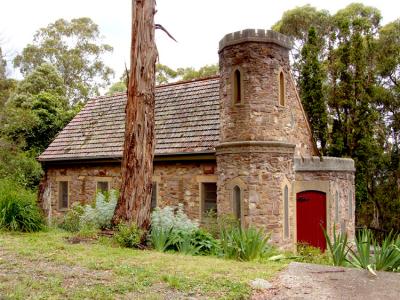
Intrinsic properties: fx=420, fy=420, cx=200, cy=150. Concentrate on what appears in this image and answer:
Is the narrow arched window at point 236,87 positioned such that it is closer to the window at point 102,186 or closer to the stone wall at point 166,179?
the stone wall at point 166,179

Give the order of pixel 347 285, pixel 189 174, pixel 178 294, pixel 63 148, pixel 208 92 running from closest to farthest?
pixel 178 294 → pixel 347 285 → pixel 189 174 → pixel 208 92 → pixel 63 148

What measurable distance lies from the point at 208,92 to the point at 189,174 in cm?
380

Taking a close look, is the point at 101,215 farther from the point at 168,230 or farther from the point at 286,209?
the point at 286,209

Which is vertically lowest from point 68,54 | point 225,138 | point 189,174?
point 189,174

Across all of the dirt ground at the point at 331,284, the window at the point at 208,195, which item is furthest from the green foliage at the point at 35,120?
the dirt ground at the point at 331,284

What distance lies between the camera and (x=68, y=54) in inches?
1566

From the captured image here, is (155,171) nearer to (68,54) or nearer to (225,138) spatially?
(225,138)

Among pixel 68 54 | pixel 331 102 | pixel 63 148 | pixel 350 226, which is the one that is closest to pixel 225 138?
pixel 350 226

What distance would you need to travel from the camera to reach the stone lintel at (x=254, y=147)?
39.4ft

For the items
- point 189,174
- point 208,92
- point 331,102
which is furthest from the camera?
point 331,102

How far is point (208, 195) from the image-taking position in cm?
1433

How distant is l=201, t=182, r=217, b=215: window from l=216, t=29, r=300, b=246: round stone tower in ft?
4.88

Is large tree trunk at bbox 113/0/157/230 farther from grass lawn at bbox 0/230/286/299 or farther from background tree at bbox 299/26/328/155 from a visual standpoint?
background tree at bbox 299/26/328/155

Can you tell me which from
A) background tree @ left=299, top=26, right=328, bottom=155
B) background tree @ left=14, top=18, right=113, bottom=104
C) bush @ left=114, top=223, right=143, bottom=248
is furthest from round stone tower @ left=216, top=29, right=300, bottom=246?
background tree @ left=14, top=18, right=113, bottom=104
